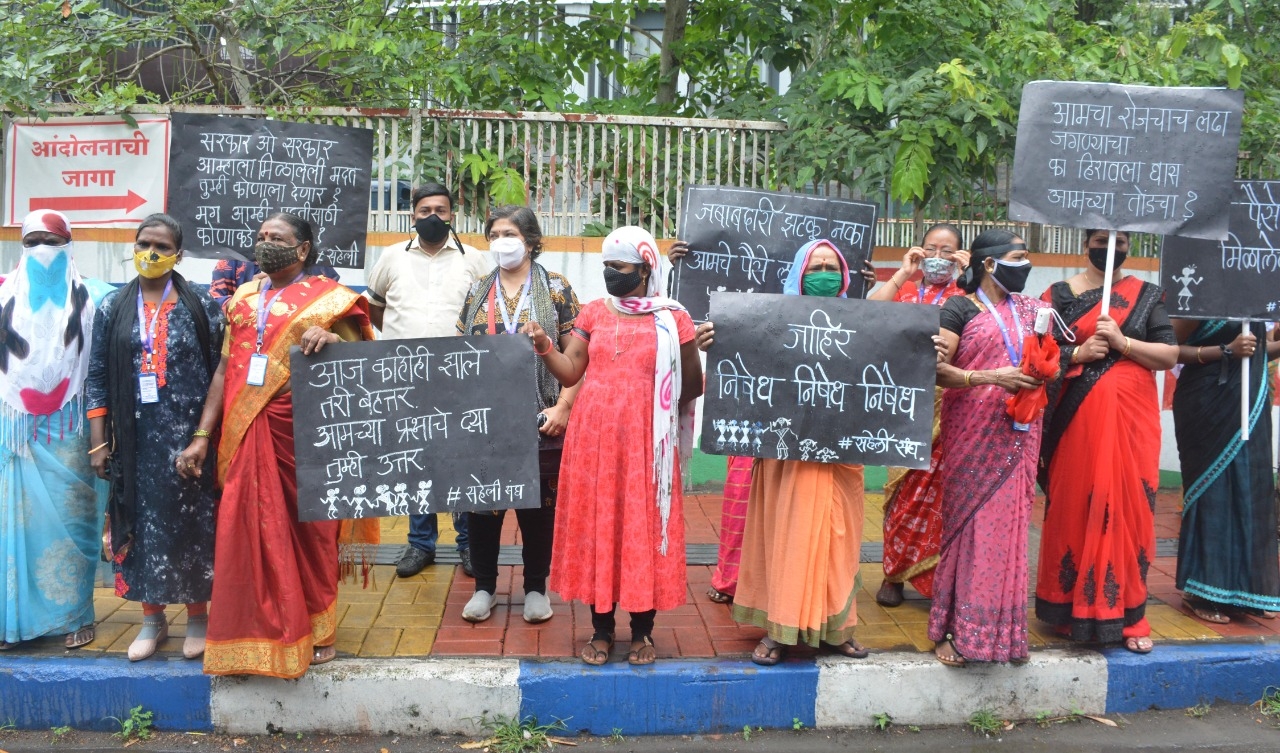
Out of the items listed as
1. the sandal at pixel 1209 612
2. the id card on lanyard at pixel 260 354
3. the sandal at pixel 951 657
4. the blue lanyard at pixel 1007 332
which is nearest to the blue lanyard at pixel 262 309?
the id card on lanyard at pixel 260 354

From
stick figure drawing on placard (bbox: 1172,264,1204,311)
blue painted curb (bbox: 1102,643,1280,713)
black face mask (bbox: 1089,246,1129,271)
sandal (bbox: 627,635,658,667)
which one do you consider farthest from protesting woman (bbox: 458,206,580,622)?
stick figure drawing on placard (bbox: 1172,264,1204,311)

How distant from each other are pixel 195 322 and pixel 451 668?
1.77 metres

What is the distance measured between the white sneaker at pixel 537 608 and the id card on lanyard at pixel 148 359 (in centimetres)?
182

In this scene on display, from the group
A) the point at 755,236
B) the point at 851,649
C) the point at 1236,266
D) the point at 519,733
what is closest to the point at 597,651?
the point at 519,733

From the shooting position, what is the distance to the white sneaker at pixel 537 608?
15.6ft

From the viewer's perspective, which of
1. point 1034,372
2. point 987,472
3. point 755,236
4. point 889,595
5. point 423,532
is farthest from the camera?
point 423,532

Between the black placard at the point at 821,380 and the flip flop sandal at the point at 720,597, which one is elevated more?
the black placard at the point at 821,380

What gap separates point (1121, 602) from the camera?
447cm

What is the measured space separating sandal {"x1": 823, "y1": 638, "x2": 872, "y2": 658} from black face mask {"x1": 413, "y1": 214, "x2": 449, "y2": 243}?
8.91 feet

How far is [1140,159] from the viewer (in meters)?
4.57

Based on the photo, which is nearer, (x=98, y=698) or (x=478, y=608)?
(x=98, y=698)

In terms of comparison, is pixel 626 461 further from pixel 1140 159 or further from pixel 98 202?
pixel 98 202

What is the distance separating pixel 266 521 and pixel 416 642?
0.87 m

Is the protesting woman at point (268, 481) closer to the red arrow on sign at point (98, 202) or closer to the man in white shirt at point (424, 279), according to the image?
the man in white shirt at point (424, 279)
